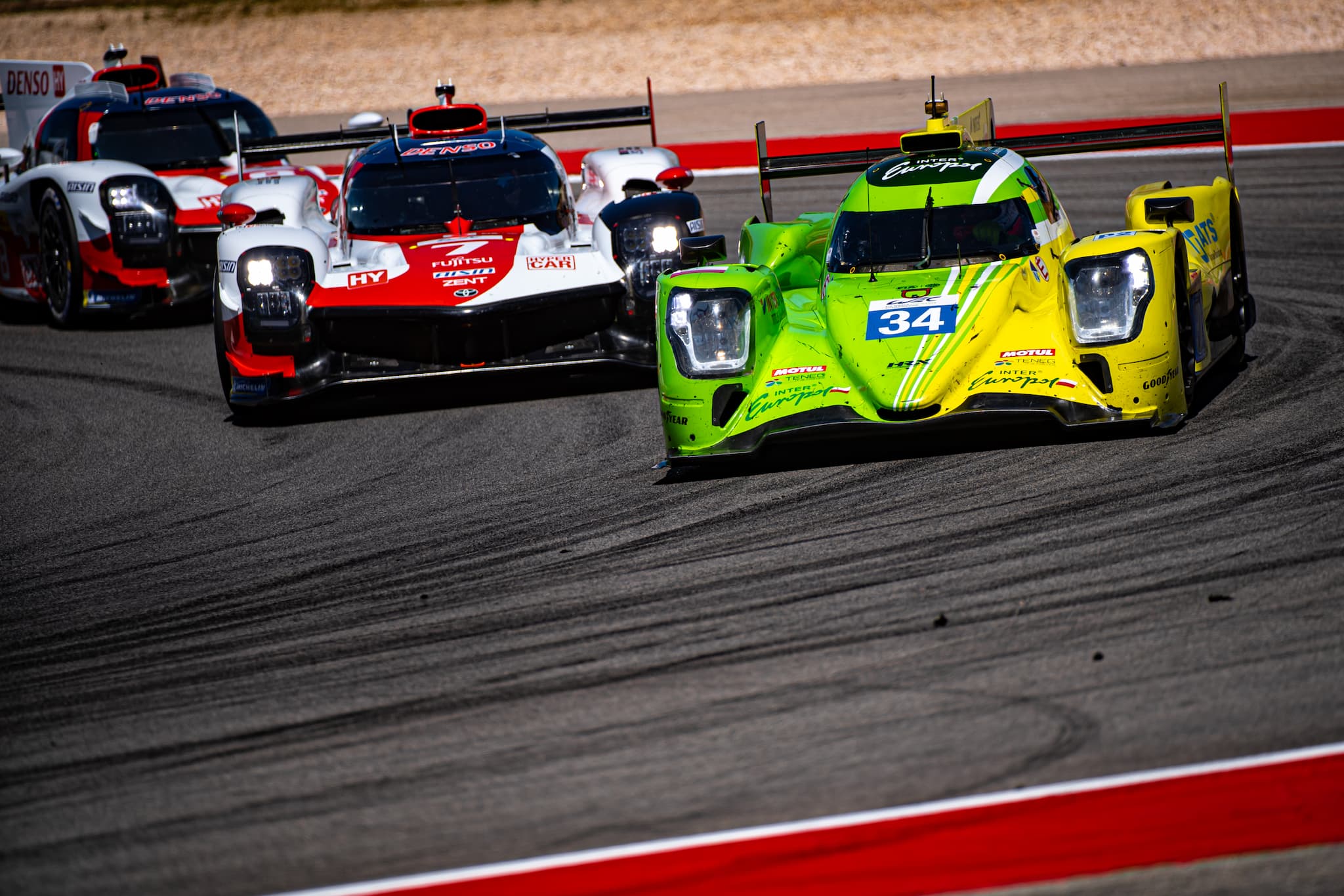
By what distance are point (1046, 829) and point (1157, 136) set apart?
6.29 m

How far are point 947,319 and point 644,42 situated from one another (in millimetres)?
34247

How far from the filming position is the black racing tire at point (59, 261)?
43.7ft

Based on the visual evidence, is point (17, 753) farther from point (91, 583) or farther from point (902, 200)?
point (902, 200)

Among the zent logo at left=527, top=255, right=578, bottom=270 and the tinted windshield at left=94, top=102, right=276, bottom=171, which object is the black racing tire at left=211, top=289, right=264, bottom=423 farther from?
the tinted windshield at left=94, top=102, right=276, bottom=171

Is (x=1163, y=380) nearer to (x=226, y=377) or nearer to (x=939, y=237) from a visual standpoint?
(x=939, y=237)

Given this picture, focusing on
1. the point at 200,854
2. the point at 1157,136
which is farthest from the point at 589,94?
the point at 200,854

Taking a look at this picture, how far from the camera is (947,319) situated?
746 cm

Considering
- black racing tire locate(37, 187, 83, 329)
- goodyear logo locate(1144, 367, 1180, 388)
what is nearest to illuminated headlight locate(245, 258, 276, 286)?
black racing tire locate(37, 187, 83, 329)

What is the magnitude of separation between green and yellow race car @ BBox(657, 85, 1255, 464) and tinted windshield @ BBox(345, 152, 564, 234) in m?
2.40

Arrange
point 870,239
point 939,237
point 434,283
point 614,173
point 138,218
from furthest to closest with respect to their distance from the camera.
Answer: point 138,218 → point 614,173 → point 434,283 → point 870,239 → point 939,237

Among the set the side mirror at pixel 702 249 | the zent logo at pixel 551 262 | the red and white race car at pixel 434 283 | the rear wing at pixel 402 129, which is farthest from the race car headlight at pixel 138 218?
the side mirror at pixel 702 249

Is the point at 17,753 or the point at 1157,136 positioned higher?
the point at 1157,136

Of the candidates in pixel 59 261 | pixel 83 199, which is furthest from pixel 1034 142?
pixel 59 261

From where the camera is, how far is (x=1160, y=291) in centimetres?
740
